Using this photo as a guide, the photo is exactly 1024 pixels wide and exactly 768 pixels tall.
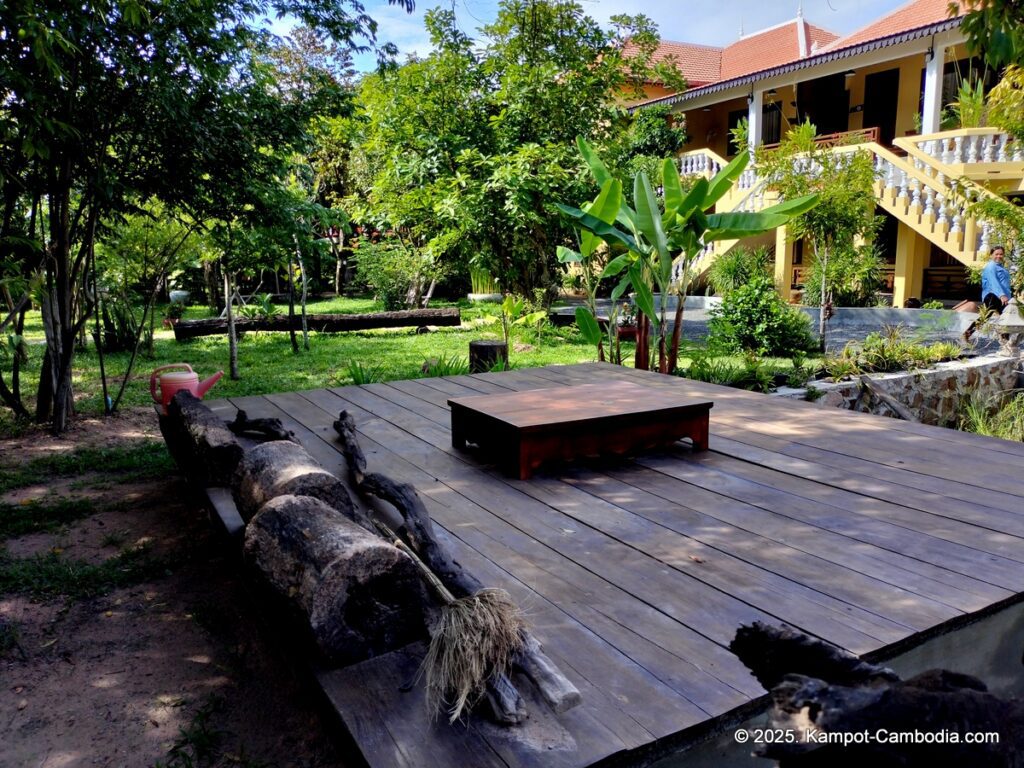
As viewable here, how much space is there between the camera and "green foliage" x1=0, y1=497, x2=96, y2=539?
4488 millimetres

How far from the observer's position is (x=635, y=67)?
13.4 meters

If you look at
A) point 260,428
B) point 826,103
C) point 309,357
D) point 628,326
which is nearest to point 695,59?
point 826,103

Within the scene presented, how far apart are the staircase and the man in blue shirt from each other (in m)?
1.30

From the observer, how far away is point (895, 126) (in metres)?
17.9

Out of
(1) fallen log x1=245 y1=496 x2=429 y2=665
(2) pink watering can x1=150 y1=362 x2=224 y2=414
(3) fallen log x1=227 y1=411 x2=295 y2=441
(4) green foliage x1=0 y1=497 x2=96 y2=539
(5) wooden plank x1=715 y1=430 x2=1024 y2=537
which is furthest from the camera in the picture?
(2) pink watering can x1=150 y1=362 x2=224 y2=414

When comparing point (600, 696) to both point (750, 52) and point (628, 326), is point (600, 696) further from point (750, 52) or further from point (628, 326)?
point (750, 52)

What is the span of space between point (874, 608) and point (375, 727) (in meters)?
1.55

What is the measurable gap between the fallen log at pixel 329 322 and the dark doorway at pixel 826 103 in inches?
452

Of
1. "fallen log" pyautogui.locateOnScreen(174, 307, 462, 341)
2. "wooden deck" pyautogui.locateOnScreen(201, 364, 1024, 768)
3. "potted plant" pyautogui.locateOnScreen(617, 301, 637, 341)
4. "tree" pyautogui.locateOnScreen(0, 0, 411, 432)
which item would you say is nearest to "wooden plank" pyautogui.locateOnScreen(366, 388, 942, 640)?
"wooden deck" pyautogui.locateOnScreen(201, 364, 1024, 768)

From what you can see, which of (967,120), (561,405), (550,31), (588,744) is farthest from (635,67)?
(588,744)

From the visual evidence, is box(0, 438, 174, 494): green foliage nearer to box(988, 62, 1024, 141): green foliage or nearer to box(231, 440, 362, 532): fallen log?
box(231, 440, 362, 532): fallen log

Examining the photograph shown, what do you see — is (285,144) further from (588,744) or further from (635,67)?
(635,67)

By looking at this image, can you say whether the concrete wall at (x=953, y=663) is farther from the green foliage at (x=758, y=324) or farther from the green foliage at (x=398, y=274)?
the green foliage at (x=398, y=274)

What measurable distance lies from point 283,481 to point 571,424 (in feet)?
4.93
